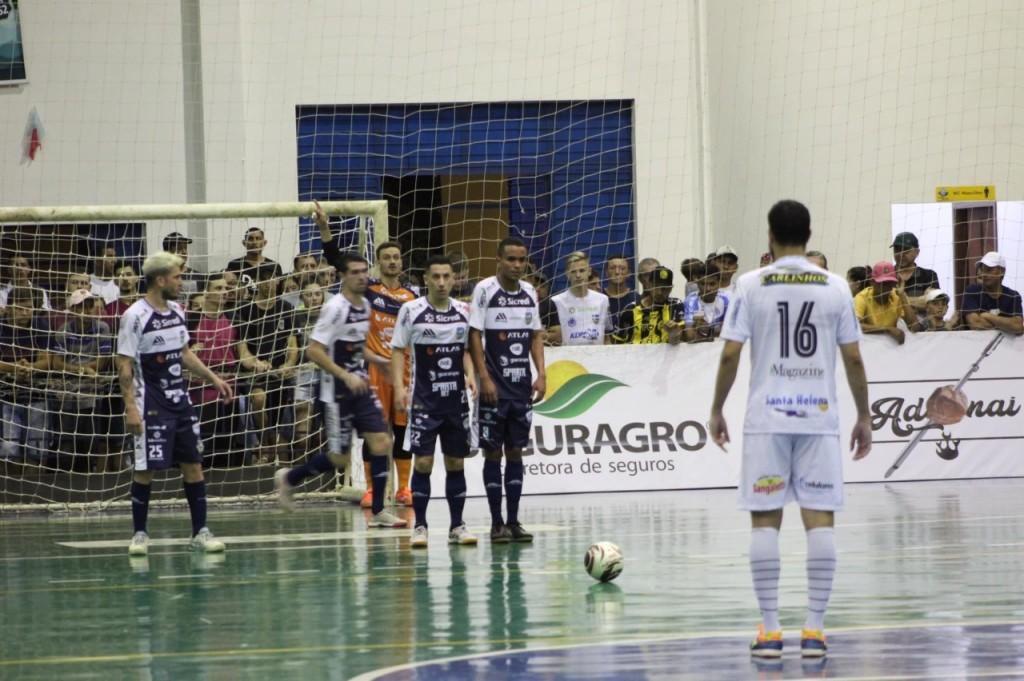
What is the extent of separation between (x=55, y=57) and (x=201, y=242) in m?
3.93

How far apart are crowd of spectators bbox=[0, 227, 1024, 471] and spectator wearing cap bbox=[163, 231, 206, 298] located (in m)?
0.03

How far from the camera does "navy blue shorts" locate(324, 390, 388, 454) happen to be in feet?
47.8

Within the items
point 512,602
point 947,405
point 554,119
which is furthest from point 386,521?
point 554,119

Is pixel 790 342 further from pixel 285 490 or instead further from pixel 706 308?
pixel 706 308

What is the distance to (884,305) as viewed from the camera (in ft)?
65.0

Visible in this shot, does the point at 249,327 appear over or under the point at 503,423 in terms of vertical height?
over

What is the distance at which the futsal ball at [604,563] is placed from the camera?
36.1ft

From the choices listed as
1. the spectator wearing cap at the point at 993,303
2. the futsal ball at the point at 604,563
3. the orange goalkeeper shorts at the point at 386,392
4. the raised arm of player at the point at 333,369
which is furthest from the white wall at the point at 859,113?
the futsal ball at the point at 604,563

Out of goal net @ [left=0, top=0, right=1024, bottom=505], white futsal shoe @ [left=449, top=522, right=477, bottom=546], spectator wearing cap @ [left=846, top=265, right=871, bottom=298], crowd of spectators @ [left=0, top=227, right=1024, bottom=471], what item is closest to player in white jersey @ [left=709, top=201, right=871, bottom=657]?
white futsal shoe @ [left=449, top=522, right=477, bottom=546]

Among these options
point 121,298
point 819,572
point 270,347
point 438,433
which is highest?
point 121,298

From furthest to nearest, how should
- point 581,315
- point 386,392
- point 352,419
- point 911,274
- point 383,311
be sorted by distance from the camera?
1. point 911,274
2. point 581,315
3. point 386,392
4. point 383,311
5. point 352,419

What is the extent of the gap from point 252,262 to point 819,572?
12.4m

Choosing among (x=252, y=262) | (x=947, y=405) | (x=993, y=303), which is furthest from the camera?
(x=993, y=303)

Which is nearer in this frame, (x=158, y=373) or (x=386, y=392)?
(x=158, y=373)
